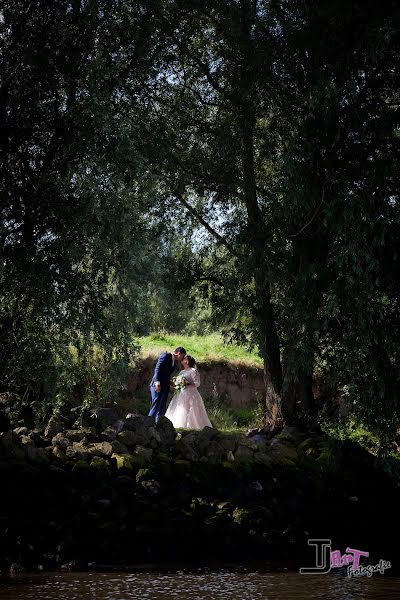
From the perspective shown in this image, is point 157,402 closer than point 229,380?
Yes

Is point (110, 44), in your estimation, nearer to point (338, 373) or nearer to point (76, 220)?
point (76, 220)

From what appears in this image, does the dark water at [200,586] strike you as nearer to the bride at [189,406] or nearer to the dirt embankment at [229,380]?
the bride at [189,406]

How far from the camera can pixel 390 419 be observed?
1359 centimetres

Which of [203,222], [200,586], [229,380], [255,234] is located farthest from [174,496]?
[229,380]

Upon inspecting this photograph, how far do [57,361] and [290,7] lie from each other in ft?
29.3

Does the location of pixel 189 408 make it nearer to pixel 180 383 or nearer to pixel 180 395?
pixel 180 395

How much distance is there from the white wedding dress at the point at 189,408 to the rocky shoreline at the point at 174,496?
2.44m

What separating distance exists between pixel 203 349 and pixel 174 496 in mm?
13046

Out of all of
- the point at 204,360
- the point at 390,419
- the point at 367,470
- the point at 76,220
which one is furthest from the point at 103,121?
the point at 204,360

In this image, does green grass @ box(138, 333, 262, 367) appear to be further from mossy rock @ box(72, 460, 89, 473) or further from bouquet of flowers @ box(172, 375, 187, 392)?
mossy rock @ box(72, 460, 89, 473)

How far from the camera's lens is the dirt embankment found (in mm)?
23297

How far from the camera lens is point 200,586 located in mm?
9422

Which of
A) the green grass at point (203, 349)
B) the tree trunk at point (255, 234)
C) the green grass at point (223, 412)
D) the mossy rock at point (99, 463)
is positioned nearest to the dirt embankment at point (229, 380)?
the green grass at point (203, 349)

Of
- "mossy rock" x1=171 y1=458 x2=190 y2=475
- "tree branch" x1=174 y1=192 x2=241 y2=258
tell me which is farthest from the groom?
"mossy rock" x1=171 y1=458 x2=190 y2=475
